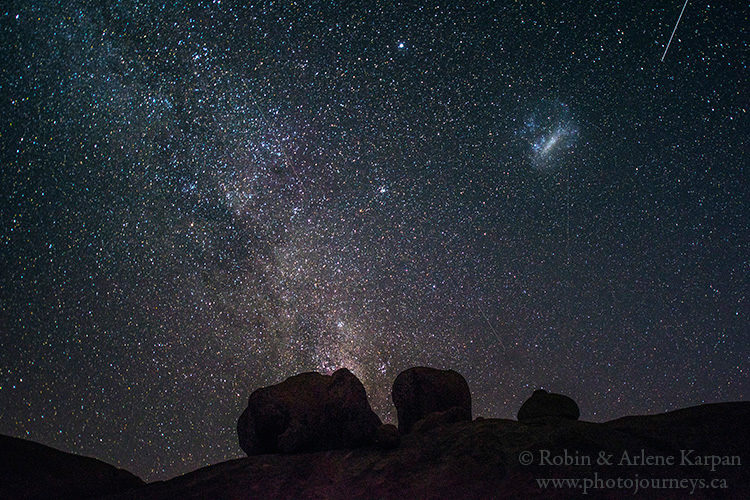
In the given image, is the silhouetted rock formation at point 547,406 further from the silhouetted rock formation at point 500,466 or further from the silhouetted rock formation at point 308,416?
the silhouetted rock formation at point 308,416

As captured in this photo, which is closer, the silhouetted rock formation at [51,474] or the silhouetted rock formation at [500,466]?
the silhouetted rock formation at [500,466]

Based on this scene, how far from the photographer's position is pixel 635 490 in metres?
9.45

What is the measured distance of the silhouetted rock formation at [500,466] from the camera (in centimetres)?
981

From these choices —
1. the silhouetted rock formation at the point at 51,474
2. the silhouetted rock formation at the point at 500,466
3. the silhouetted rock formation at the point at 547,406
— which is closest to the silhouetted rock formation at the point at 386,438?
the silhouetted rock formation at the point at 500,466

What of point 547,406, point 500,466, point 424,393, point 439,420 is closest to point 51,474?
point 439,420

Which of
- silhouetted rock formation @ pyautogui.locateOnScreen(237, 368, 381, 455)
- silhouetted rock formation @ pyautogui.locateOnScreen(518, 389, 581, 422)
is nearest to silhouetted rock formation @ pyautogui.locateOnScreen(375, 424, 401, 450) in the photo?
silhouetted rock formation @ pyautogui.locateOnScreen(237, 368, 381, 455)

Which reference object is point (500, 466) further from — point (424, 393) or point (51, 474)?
point (51, 474)

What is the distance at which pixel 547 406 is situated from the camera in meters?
18.0

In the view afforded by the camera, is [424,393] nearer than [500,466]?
No

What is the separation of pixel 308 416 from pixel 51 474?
1019 centimetres

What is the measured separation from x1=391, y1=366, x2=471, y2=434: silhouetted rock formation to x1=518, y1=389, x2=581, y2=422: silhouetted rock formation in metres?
3.12

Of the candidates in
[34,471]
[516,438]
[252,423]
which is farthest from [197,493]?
Answer: [516,438]

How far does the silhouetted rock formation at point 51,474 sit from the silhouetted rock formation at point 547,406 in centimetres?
1682

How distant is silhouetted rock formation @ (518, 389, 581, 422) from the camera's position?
17.8m
